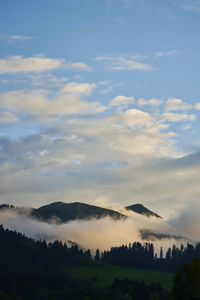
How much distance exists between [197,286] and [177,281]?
19.6ft

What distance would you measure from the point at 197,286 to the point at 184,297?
4.85 m

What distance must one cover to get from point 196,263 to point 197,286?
19.1 ft

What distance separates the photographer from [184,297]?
370 ft

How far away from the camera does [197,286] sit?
110 meters

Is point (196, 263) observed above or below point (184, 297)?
above

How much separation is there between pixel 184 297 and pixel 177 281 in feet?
13.8

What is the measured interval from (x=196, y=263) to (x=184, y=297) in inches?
348

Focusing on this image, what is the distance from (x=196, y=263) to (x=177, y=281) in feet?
22.0

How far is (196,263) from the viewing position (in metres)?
114
